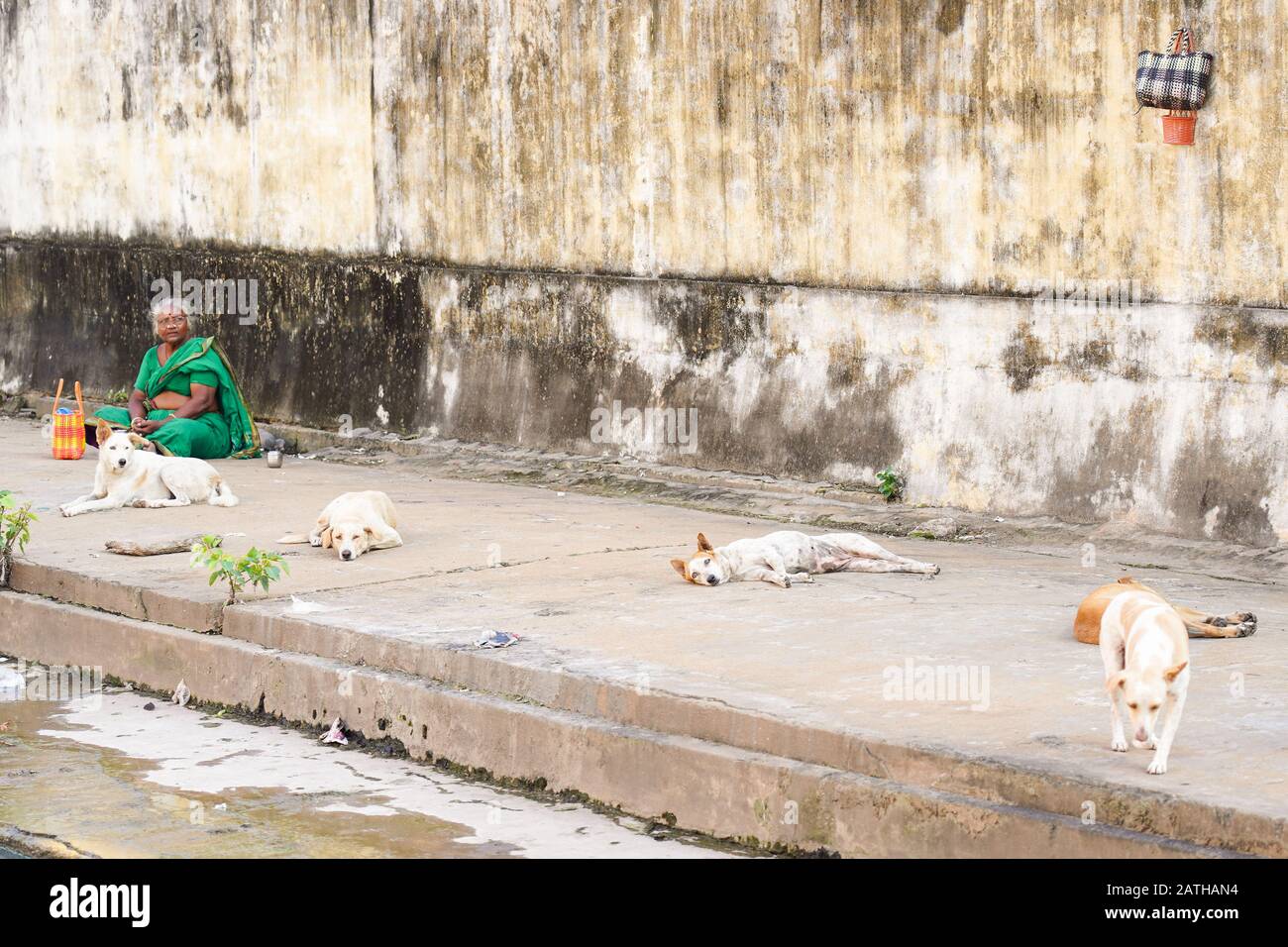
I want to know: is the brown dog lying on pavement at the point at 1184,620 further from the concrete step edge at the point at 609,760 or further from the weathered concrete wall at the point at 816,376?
the weathered concrete wall at the point at 816,376

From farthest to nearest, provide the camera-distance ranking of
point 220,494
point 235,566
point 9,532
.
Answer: point 220,494 → point 9,532 → point 235,566

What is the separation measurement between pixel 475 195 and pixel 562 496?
2569mm

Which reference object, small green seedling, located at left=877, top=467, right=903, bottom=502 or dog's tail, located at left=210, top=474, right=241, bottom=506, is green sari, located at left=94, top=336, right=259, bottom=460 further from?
small green seedling, located at left=877, top=467, right=903, bottom=502

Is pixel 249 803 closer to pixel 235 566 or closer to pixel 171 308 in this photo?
pixel 235 566

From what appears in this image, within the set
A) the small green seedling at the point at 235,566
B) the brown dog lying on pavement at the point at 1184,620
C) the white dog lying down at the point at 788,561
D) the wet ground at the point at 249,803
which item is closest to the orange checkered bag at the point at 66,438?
the small green seedling at the point at 235,566

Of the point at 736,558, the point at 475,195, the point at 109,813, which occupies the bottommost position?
the point at 109,813

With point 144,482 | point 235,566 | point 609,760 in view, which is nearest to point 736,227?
point 144,482

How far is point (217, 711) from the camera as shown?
814cm

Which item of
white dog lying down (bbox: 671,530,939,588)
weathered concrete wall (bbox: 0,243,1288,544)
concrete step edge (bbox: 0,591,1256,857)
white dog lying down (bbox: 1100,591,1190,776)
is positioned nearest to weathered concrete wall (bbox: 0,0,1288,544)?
weathered concrete wall (bbox: 0,243,1288,544)

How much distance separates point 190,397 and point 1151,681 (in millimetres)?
9447

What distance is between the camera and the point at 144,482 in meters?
11.3

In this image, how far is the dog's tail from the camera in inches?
448
